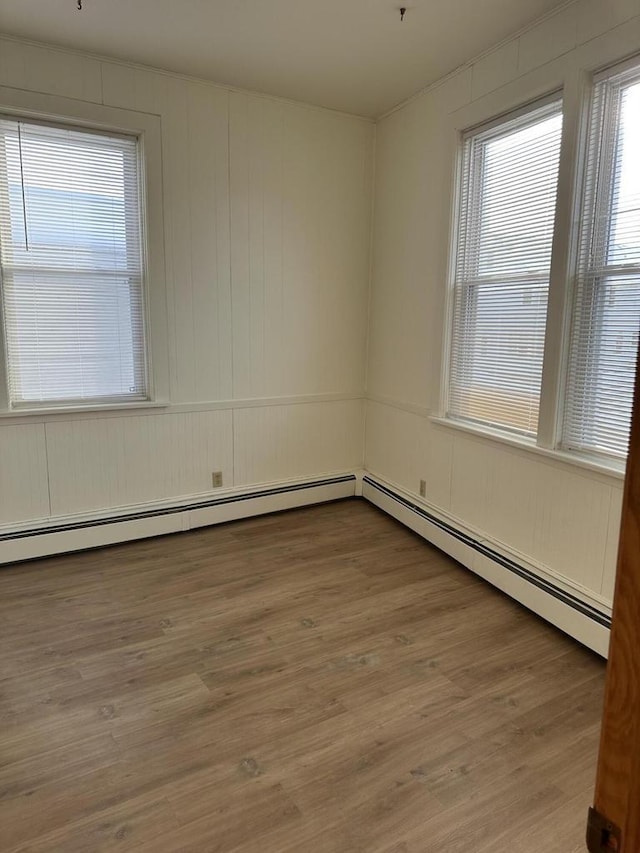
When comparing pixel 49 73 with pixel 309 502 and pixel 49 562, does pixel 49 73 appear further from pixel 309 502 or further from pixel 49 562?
pixel 309 502

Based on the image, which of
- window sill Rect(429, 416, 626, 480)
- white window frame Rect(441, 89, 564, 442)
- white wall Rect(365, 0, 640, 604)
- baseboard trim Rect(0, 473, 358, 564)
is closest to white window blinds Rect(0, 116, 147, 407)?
baseboard trim Rect(0, 473, 358, 564)

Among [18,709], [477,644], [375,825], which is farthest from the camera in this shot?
[477,644]

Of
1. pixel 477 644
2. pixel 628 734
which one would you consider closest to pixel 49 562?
A: pixel 477 644

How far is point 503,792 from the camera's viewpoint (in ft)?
Answer: 5.81

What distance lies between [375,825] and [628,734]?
144 cm

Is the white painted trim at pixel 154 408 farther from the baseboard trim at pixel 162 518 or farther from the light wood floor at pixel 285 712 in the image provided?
the light wood floor at pixel 285 712

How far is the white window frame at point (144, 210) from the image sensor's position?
3020 mm

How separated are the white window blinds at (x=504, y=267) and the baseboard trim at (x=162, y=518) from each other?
51.3 inches

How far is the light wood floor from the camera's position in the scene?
5.41 ft

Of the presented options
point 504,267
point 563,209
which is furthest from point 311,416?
point 563,209

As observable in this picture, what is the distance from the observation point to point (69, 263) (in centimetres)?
322

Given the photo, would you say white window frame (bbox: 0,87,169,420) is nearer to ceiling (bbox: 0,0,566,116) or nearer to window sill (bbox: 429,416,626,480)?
ceiling (bbox: 0,0,566,116)

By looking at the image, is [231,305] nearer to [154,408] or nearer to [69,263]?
[154,408]

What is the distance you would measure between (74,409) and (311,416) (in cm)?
162
